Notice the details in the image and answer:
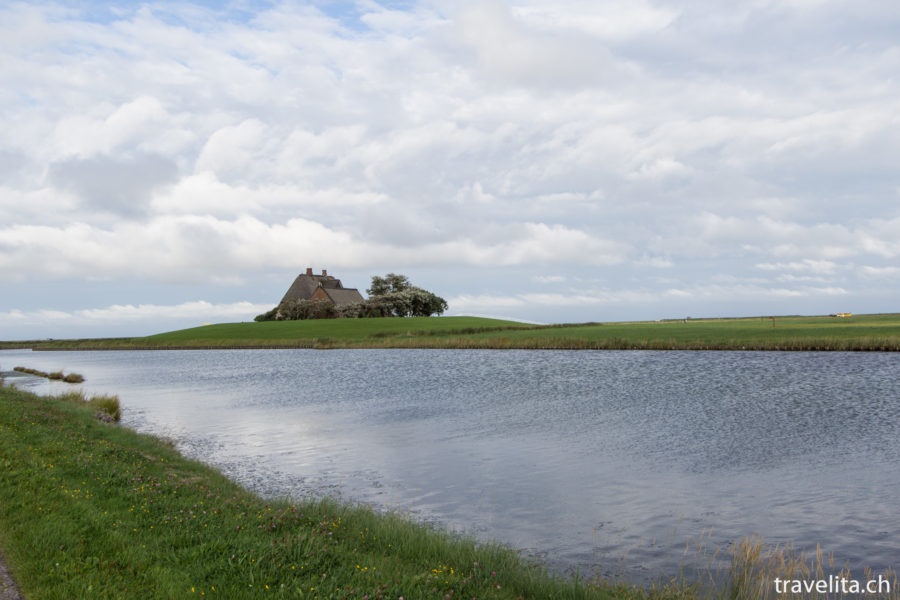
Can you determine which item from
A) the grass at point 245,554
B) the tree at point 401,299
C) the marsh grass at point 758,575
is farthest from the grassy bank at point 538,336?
the grass at point 245,554

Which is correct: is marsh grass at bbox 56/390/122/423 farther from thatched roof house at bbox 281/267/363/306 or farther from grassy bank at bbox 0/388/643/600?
thatched roof house at bbox 281/267/363/306

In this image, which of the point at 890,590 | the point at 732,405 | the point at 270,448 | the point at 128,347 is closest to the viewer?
the point at 890,590

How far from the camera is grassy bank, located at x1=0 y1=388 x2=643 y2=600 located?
729 centimetres

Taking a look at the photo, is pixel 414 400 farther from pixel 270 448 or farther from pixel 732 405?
pixel 732 405

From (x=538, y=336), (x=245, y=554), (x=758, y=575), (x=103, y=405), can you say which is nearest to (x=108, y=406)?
(x=103, y=405)

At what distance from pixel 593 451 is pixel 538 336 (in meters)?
58.5

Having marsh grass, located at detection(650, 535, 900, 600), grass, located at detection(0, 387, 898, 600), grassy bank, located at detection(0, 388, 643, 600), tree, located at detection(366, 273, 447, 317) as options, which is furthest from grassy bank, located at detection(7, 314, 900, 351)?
grassy bank, located at detection(0, 388, 643, 600)

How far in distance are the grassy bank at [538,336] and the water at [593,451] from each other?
50.7 ft

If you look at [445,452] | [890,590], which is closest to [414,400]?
[445,452]

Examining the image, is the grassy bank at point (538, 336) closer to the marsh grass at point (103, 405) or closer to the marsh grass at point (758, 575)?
the marsh grass at point (103, 405)

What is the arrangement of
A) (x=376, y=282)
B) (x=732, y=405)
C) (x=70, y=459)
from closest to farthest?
(x=70, y=459) → (x=732, y=405) → (x=376, y=282)

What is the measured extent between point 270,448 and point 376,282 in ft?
397

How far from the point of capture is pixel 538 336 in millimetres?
76938

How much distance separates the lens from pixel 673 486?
48.5 feet
